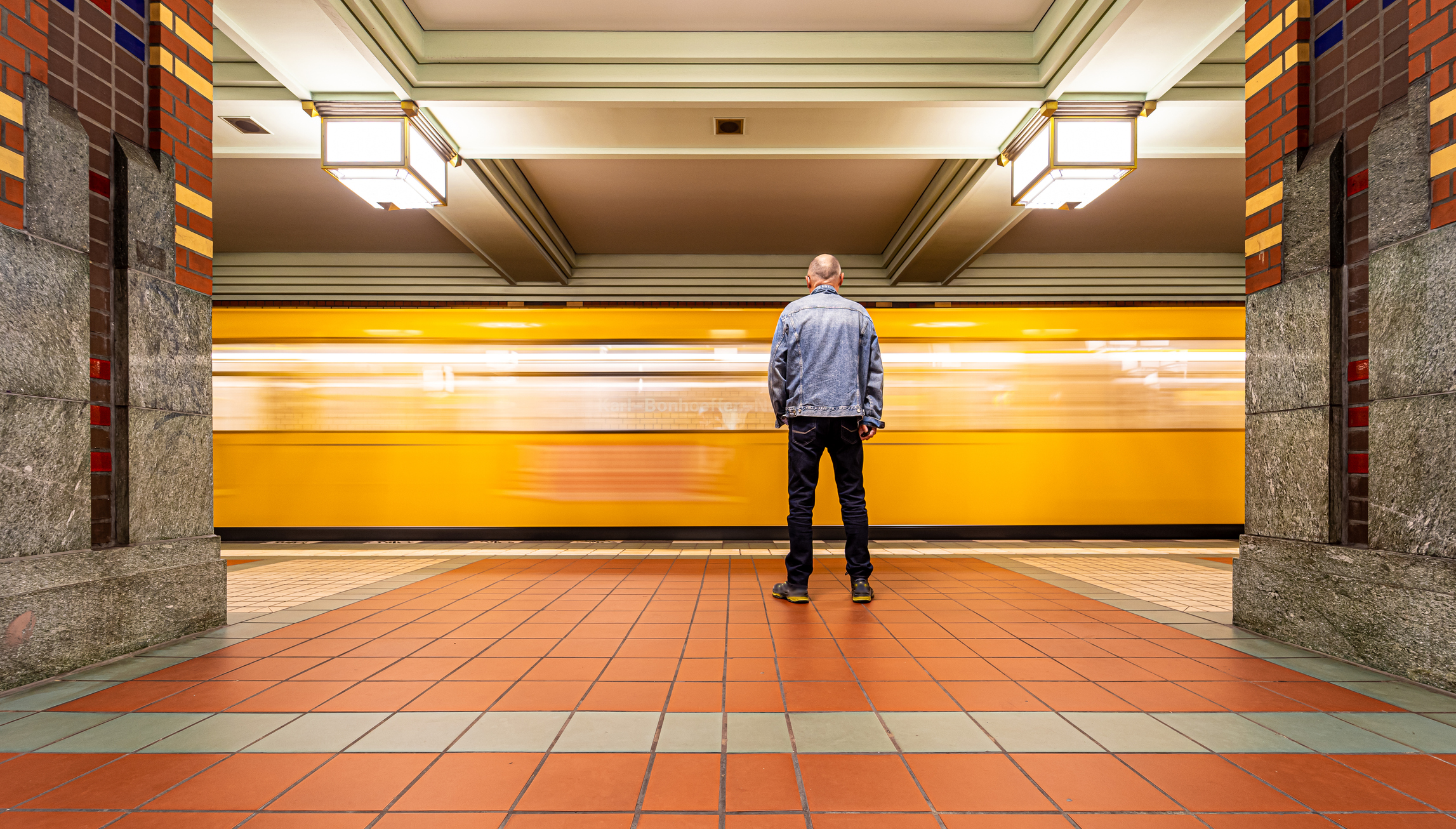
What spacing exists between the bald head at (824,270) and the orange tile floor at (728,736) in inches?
75.1

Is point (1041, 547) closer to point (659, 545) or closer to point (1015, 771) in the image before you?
point (659, 545)

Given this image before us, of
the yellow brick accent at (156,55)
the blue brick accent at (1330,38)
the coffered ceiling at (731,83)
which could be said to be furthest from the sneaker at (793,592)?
the yellow brick accent at (156,55)

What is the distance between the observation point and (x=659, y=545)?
6.00 m

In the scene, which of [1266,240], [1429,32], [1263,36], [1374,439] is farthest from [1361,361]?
[1263,36]

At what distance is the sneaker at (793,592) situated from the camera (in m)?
→ 3.37

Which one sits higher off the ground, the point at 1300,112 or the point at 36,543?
the point at 1300,112

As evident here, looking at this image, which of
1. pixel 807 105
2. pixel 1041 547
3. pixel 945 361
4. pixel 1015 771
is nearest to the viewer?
pixel 1015 771

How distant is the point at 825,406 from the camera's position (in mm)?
3338

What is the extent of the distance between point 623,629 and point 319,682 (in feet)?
3.92

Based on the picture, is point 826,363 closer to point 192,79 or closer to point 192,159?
point 192,159

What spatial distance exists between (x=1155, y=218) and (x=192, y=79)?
823 cm

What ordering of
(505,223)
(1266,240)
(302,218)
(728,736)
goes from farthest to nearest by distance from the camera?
(302,218), (505,223), (1266,240), (728,736)

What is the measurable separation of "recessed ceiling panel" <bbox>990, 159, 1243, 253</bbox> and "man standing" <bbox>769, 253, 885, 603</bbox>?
12.5 feet

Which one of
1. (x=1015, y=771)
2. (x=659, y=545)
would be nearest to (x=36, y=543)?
(x=1015, y=771)
